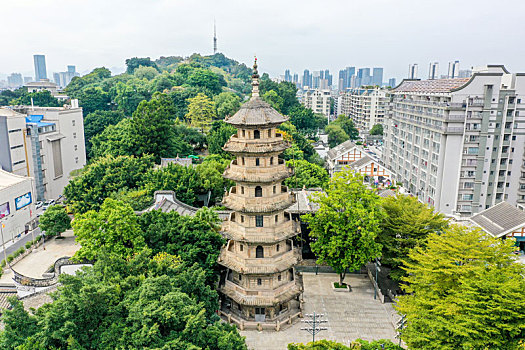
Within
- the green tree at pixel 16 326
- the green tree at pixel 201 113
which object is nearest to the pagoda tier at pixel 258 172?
the green tree at pixel 16 326

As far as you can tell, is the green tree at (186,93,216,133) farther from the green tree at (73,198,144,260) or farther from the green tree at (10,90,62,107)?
the green tree at (73,198,144,260)

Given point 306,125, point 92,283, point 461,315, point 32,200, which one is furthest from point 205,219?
point 306,125

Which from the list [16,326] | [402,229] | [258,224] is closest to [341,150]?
[402,229]

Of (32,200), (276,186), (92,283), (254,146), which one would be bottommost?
(32,200)

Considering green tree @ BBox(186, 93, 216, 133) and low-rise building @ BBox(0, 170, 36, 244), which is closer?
low-rise building @ BBox(0, 170, 36, 244)

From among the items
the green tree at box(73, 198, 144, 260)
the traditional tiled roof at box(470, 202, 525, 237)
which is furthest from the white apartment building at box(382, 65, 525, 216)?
the green tree at box(73, 198, 144, 260)

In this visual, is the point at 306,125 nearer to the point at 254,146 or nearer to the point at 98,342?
the point at 254,146
